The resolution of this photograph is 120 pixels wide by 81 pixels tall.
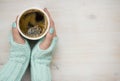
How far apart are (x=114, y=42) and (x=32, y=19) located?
37cm

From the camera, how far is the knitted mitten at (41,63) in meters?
0.86

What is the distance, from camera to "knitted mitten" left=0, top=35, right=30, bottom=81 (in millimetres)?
861

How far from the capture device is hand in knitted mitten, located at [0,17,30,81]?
861mm

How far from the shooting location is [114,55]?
3.18 ft

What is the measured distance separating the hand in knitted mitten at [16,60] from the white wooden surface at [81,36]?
2.6 inches

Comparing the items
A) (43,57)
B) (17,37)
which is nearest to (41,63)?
(43,57)

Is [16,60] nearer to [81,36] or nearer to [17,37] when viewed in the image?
[17,37]

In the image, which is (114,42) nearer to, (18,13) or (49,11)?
(49,11)

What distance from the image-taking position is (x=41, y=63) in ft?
2.89

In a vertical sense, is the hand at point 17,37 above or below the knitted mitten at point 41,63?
above

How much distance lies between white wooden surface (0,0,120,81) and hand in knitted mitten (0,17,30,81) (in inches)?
2.6

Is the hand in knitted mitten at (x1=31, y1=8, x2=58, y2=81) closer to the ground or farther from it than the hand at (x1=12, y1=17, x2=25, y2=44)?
closer to the ground

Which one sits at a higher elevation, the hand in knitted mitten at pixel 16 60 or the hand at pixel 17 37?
the hand at pixel 17 37

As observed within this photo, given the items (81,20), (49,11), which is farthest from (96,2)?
(49,11)
